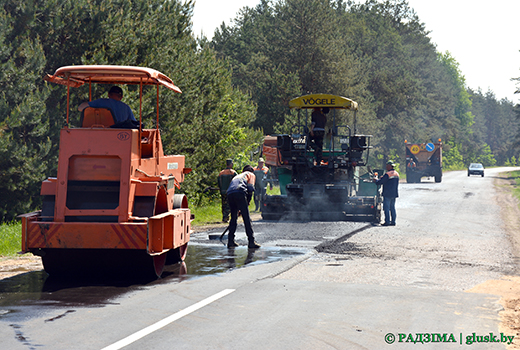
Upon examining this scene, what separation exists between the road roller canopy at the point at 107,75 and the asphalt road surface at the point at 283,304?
3.02 metres

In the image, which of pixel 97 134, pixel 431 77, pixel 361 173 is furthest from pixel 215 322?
pixel 431 77

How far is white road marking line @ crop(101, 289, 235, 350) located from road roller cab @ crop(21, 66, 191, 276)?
117cm

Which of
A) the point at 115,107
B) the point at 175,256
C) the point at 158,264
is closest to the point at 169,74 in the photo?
the point at 175,256

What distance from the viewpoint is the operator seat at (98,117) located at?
883 centimetres

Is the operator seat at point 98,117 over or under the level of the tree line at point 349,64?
under

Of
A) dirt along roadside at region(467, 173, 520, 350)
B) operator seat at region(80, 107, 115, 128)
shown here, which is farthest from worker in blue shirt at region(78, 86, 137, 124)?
dirt along roadside at region(467, 173, 520, 350)

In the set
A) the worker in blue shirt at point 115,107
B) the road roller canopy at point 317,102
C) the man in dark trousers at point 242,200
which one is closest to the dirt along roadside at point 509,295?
the man in dark trousers at point 242,200

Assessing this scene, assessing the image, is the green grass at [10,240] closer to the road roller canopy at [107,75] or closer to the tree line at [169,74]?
the tree line at [169,74]

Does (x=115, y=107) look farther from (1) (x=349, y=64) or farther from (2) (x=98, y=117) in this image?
(1) (x=349, y=64)

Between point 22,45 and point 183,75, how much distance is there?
6.49 m

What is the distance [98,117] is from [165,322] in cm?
369

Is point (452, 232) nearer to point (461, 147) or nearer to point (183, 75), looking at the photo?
point (183, 75)

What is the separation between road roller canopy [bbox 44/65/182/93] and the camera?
916cm

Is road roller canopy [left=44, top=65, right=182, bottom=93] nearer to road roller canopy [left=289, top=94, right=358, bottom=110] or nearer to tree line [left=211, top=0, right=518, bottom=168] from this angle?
road roller canopy [left=289, top=94, right=358, bottom=110]
